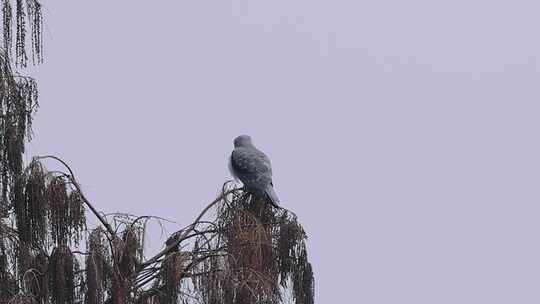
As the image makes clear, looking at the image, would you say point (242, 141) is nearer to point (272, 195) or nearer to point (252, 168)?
point (252, 168)

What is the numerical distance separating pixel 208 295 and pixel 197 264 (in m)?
0.27

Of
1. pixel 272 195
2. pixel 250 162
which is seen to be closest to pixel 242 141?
pixel 250 162

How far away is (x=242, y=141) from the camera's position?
13961mm

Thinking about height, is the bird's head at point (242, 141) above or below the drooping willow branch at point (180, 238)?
above

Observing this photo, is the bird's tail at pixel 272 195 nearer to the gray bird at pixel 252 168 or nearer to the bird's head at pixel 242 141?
the gray bird at pixel 252 168

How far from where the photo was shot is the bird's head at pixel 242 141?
13.9 metres

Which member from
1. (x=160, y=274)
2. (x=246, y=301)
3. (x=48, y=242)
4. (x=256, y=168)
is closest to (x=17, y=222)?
(x=48, y=242)

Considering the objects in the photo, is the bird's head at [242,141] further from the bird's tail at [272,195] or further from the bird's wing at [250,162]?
the bird's tail at [272,195]

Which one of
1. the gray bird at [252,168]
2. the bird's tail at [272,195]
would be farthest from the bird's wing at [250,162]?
the bird's tail at [272,195]

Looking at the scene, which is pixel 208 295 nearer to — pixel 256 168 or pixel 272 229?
pixel 272 229

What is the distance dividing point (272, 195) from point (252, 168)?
1009 millimetres

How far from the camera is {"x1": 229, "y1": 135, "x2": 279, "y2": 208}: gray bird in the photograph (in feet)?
39.3

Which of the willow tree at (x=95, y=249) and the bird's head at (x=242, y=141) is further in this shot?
the bird's head at (x=242, y=141)

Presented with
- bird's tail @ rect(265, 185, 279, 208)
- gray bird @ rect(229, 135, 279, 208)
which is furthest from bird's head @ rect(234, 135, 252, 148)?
bird's tail @ rect(265, 185, 279, 208)
